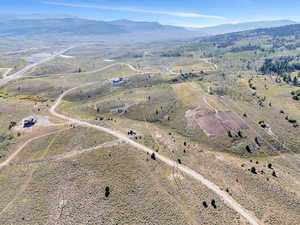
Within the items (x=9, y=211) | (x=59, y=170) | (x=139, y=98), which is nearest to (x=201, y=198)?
(x=59, y=170)

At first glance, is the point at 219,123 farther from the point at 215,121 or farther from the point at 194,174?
the point at 194,174

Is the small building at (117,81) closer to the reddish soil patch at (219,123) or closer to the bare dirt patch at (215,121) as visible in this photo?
the bare dirt patch at (215,121)

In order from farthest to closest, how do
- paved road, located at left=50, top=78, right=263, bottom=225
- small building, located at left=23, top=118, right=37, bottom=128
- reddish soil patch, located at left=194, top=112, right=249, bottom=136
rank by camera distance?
small building, located at left=23, top=118, right=37, bottom=128
reddish soil patch, located at left=194, top=112, right=249, bottom=136
paved road, located at left=50, top=78, right=263, bottom=225

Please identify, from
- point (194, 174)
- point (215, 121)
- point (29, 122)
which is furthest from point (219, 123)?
point (29, 122)

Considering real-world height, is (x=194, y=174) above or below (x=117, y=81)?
below

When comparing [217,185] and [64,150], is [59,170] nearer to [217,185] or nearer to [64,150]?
[64,150]

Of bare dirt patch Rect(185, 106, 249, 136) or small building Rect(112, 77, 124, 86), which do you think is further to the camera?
small building Rect(112, 77, 124, 86)

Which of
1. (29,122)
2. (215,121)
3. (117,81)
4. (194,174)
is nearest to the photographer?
(194,174)

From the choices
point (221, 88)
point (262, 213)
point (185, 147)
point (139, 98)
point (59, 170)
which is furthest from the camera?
point (221, 88)

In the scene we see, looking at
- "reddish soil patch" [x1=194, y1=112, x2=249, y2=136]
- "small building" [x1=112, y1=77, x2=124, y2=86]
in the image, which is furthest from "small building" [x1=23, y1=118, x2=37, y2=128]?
"small building" [x1=112, y1=77, x2=124, y2=86]

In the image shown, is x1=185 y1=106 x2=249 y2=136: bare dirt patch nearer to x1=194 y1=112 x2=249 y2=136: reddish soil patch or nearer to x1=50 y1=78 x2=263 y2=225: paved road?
x1=194 y1=112 x2=249 y2=136: reddish soil patch

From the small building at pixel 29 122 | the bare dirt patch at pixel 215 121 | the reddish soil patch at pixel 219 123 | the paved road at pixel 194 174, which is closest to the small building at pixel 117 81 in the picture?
the paved road at pixel 194 174
